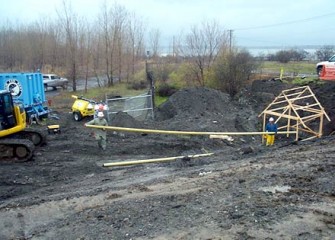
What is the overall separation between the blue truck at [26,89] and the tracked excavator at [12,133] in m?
5.15

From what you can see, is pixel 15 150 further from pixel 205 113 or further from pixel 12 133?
pixel 205 113

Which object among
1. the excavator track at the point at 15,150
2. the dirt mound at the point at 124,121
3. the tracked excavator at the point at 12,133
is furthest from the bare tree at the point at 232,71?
the excavator track at the point at 15,150

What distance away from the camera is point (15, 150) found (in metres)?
13.7

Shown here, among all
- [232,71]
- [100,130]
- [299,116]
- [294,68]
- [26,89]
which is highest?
[232,71]

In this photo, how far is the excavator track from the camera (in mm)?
13523

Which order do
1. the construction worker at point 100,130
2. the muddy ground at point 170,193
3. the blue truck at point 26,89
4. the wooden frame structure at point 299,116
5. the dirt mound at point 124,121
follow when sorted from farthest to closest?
Result: the blue truck at point 26,89 → the dirt mound at point 124,121 → the wooden frame structure at point 299,116 → the construction worker at point 100,130 → the muddy ground at point 170,193

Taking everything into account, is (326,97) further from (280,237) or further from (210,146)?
(280,237)

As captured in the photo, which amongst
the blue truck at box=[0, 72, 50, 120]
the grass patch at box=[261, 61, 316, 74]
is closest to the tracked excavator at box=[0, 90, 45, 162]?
the blue truck at box=[0, 72, 50, 120]

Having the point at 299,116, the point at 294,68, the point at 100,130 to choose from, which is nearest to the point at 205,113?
the point at 299,116

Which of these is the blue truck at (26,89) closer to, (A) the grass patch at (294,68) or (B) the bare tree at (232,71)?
(B) the bare tree at (232,71)

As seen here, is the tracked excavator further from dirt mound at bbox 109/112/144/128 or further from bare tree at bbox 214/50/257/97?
bare tree at bbox 214/50/257/97

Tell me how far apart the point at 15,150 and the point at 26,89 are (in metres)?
7.08

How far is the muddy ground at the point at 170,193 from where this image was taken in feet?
21.4

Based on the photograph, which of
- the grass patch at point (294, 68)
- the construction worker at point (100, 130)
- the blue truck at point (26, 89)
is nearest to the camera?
the construction worker at point (100, 130)
